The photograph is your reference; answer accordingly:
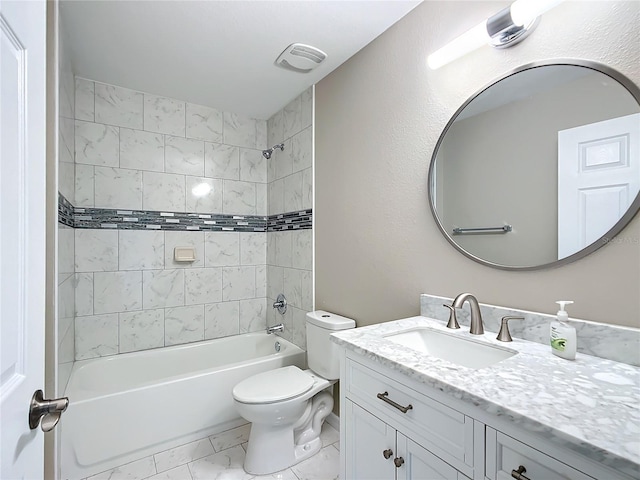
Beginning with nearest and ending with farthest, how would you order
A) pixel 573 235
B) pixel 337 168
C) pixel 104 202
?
pixel 573 235 → pixel 337 168 → pixel 104 202

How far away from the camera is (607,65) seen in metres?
0.99

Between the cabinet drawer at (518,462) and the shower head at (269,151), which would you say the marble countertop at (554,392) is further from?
the shower head at (269,151)

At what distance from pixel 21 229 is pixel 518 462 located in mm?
1094

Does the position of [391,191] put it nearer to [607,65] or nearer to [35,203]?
[607,65]

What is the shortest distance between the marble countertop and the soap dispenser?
23mm

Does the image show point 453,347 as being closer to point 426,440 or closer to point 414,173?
point 426,440

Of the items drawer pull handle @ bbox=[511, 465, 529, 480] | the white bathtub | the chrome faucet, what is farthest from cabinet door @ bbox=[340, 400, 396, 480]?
the white bathtub

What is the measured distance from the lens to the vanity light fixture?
1.09 m

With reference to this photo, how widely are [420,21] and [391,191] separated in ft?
2.77

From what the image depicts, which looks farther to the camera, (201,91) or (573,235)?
(201,91)

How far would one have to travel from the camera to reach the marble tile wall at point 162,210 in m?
2.32

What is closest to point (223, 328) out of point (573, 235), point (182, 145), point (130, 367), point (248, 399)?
point (130, 367)

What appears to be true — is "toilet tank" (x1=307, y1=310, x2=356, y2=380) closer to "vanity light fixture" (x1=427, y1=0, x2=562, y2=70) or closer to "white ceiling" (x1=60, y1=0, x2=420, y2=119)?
"vanity light fixture" (x1=427, y1=0, x2=562, y2=70)

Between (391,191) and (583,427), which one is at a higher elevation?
(391,191)
